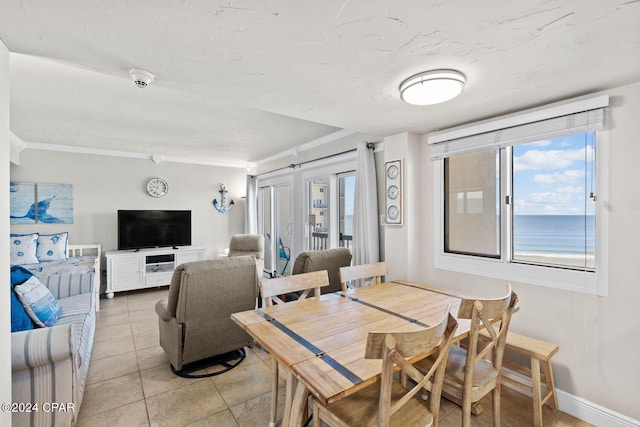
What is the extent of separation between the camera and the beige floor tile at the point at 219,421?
1891 mm

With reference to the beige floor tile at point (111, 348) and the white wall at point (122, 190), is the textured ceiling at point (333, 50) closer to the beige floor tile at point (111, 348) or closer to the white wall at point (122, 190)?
the beige floor tile at point (111, 348)

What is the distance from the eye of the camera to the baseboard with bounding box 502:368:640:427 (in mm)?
1797

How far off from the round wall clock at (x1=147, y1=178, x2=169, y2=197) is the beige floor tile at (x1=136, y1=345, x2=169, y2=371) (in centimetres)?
329

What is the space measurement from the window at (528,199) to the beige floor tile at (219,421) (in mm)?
2141

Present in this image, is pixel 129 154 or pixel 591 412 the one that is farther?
pixel 129 154

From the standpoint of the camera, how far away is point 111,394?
7.23 feet

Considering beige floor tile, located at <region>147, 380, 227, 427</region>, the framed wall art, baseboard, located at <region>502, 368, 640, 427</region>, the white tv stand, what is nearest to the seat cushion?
beige floor tile, located at <region>147, 380, 227, 427</region>

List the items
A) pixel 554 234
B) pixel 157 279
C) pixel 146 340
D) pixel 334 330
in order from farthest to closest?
pixel 157 279 < pixel 146 340 < pixel 554 234 < pixel 334 330

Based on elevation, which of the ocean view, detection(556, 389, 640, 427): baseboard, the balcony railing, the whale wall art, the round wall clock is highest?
the round wall clock

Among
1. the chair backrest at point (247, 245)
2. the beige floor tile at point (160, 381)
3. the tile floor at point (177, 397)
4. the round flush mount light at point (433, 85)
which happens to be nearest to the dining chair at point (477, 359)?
the tile floor at point (177, 397)

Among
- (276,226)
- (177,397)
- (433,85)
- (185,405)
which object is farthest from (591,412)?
(276,226)

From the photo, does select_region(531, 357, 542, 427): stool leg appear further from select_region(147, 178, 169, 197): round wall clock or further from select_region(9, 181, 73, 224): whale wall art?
select_region(9, 181, 73, 224): whale wall art

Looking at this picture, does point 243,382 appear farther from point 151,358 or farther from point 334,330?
point 334,330

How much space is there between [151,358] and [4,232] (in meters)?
1.89
